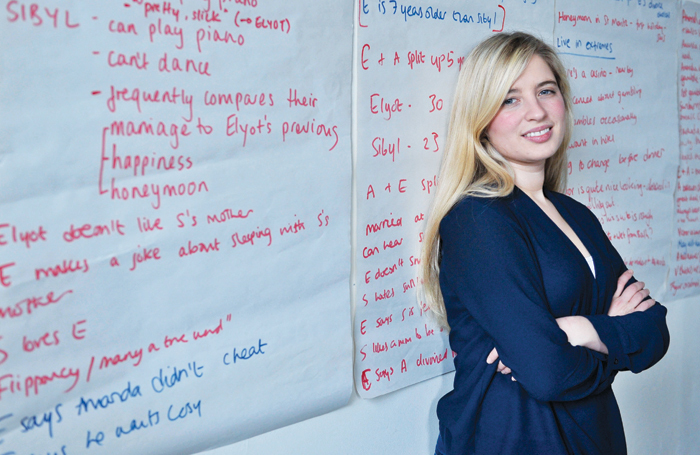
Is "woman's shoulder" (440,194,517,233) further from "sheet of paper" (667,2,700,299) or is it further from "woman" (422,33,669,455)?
"sheet of paper" (667,2,700,299)

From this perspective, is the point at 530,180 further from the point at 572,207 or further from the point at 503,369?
the point at 503,369

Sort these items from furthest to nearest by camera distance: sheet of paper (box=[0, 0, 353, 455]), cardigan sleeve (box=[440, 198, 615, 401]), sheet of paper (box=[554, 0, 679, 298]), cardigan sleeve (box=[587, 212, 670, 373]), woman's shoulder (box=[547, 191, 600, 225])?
sheet of paper (box=[554, 0, 679, 298]), woman's shoulder (box=[547, 191, 600, 225]), cardigan sleeve (box=[587, 212, 670, 373]), cardigan sleeve (box=[440, 198, 615, 401]), sheet of paper (box=[0, 0, 353, 455])

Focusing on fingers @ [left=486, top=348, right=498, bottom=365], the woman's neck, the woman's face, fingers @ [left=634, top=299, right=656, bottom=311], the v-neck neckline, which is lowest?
fingers @ [left=486, top=348, right=498, bottom=365]

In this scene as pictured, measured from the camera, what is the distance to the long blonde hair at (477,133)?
1.24 metres

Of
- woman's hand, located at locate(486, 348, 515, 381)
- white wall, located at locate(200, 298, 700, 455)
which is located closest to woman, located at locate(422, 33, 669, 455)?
woman's hand, located at locate(486, 348, 515, 381)

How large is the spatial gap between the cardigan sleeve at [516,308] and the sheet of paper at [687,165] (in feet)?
3.71

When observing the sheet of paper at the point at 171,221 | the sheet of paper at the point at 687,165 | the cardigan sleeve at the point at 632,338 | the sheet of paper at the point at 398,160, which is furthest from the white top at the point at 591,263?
the sheet of paper at the point at 687,165

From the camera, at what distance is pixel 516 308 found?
1033 millimetres

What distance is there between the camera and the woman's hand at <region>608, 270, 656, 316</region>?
1.24 metres

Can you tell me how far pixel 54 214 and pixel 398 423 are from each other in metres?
0.95

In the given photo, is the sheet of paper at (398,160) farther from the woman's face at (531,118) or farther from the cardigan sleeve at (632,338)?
the cardigan sleeve at (632,338)

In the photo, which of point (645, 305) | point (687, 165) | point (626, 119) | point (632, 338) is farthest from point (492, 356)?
point (687, 165)

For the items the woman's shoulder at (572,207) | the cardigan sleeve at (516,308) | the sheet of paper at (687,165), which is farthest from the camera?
the sheet of paper at (687,165)

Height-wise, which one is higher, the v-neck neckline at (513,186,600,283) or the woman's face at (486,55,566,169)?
the woman's face at (486,55,566,169)
